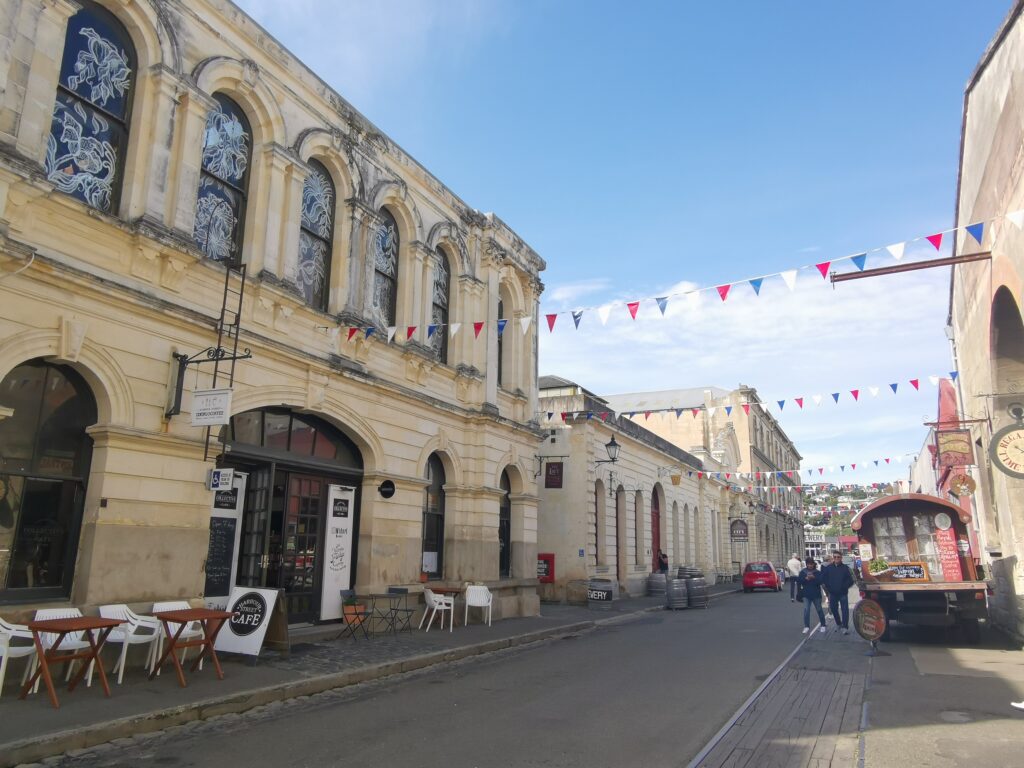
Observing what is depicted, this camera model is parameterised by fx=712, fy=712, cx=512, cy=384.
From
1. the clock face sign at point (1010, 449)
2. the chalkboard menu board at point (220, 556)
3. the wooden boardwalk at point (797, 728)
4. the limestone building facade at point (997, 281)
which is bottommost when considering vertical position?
the wooden boardwalk at point (797, 728)

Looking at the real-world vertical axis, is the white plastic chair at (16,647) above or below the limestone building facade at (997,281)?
below

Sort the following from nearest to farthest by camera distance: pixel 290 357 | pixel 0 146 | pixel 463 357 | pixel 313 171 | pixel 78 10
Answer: pixel 0 146, pixel 78 10, pixel 290 357, pixel 313 171, pixel 463 357

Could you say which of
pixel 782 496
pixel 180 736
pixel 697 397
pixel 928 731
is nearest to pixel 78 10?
pixel 180 736

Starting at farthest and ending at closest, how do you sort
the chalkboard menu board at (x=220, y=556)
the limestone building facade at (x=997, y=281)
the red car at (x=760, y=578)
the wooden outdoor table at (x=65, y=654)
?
the red car at (x=760, y=578) < the chalkboard menu board at (x=220, y=556) < the limestone building facade at (x=997, y=281) < the wooden outdoor table at (x=65, y=654)

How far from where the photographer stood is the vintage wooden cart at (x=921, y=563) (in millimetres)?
13164

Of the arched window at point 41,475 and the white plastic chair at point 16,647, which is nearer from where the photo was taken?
the white plastic chair at point 16,647

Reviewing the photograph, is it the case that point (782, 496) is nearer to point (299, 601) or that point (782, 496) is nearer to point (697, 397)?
point (697, 397)

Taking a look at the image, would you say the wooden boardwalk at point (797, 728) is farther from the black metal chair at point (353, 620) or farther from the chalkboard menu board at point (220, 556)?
the chalkboard menu board at point (220, 556)

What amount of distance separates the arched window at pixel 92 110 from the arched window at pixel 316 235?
11.5 ft

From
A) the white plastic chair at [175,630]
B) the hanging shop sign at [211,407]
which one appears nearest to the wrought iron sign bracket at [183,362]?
the hanging shop sign at [211,407]

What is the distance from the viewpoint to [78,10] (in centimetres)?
926

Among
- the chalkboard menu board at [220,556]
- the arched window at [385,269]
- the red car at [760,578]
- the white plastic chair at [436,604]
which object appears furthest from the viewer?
the red car at [760,578]

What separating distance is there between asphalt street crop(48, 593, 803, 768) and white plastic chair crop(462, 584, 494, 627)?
9.58 ft

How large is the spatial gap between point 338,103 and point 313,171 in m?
1.57
